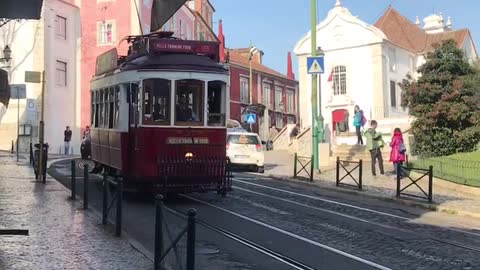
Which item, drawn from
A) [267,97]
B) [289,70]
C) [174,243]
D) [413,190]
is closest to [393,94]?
[267,97]

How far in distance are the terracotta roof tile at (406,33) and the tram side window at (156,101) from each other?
3966 cm

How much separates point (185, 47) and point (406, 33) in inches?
1685

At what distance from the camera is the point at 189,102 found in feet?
41.8

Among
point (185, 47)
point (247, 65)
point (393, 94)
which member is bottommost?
point (185, 47)

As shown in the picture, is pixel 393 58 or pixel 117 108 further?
pixel 393 58

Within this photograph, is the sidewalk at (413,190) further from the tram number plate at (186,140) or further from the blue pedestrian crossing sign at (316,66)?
the tram number plate at (186,140)

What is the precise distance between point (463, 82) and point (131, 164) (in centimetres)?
1473

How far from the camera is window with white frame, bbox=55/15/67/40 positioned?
42.1m

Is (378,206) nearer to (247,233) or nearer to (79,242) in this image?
(247,233)

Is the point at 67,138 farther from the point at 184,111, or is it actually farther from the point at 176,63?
the point at 176,63

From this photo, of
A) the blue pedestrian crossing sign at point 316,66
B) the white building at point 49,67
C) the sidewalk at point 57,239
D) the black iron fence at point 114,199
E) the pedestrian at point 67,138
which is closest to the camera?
the sidewalk at point 57,239

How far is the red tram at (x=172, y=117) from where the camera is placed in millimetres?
12383

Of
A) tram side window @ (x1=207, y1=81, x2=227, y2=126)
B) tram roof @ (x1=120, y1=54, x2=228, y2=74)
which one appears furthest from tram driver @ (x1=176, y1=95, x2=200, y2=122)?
tram roof @ (x1=120, y1=54, x2=228, y2=74)

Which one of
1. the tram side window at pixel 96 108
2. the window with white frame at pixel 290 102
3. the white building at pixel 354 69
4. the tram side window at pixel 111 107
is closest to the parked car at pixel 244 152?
the tram side window at pixel 96 108
